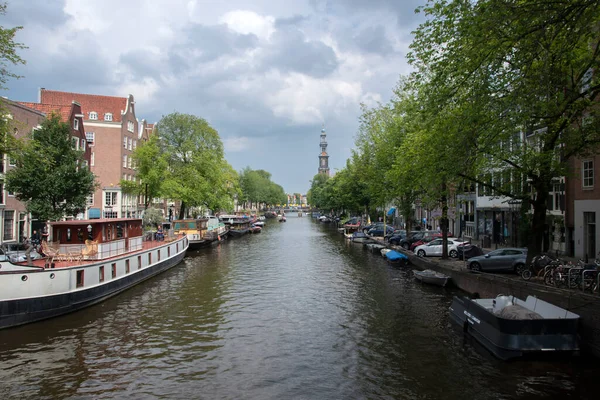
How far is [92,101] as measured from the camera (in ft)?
225

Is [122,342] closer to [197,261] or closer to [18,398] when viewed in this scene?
[18,398]

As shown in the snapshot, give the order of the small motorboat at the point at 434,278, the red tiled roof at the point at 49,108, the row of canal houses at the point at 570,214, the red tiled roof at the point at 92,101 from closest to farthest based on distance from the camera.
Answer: the small motorboat at the point at 434,278, the row of canal houses at the point at 570,214, the red tiled roof at the point at 49,108, the red tiled roof at the point at 92,101

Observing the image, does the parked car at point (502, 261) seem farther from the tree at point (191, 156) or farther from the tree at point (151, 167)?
the tree at point (151, 167)

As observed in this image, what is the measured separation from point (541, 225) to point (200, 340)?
16345mm

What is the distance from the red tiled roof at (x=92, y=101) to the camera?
217 feet

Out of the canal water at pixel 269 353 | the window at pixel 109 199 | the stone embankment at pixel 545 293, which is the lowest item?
the canal water at pixel 269 353

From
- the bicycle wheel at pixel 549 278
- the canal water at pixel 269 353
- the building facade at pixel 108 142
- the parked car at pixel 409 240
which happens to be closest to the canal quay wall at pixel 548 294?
the bicycle wheel at pixel 549 278

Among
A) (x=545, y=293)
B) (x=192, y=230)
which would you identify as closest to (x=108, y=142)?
(x=192, y=230)

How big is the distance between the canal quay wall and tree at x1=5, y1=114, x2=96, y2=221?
97.3ft

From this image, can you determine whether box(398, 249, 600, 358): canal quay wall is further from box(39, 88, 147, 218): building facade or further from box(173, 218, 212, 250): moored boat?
box(39, 88, 147, 218): building facade

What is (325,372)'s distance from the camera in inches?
559

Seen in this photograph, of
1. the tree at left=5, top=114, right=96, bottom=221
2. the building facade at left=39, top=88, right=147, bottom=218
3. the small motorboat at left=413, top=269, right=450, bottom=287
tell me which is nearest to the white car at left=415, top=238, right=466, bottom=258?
the small motorboat at left=413, top=269, right=450, bottom=287

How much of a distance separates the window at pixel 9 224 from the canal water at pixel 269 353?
20290 millimetres

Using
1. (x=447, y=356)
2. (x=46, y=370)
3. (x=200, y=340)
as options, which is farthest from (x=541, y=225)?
(x=46, y=370)
